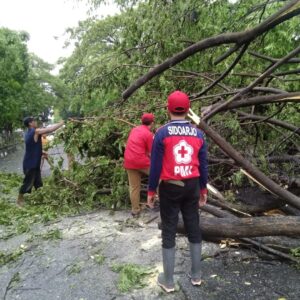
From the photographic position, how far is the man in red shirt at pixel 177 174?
3.23 metres

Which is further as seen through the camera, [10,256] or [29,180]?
[29,180]

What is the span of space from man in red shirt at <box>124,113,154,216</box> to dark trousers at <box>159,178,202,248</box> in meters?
2.27

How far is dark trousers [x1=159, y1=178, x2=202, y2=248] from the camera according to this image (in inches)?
Result: 130

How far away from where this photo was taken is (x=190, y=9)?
3883 millimetres

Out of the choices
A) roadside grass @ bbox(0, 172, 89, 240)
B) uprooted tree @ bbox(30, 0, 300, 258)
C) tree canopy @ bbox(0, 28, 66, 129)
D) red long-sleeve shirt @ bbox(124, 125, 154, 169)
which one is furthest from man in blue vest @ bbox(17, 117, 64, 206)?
tree canopy @ bbox(0, 28, 66, 129)

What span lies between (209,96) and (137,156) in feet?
5.25

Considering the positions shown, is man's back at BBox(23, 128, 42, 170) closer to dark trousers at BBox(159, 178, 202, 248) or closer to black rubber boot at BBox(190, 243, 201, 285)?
dark trousers at BBox(159, 178, 202, 248)

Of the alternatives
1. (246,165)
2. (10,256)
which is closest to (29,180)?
(10,256)

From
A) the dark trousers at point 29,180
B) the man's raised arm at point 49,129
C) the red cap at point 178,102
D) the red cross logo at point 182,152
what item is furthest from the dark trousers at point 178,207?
the dark trousers at point 29,180

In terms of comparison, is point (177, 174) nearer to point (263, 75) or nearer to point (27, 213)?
point (263, 75)

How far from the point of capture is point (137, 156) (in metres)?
5.66

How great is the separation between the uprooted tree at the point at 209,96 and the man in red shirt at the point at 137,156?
0.45m

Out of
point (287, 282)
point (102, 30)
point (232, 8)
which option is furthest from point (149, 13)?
point (102, 30)

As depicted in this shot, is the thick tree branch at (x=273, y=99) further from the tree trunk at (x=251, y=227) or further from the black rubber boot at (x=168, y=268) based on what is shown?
the black rubber boot at (x=168, y=268)
